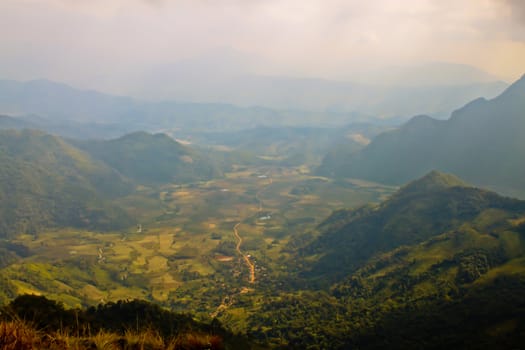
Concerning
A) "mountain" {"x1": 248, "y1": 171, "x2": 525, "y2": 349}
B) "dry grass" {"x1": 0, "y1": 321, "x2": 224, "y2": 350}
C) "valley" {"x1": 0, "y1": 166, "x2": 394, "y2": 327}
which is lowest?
"valley" {"x1": 0, "y1": 166, "x2": 394, "y2": 327}

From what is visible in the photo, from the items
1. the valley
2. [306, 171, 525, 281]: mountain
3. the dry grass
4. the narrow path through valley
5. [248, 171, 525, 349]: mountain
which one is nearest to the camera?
the dry grass

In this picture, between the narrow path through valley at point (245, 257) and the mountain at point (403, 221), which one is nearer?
the mountain at point (403, 221)

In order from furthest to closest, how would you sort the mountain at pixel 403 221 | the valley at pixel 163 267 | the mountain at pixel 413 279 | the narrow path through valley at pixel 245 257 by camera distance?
1. the narrow path through valley at pixel 245 257
2. the mountain at pixel 403 221
3. the valley at pixel 163 267
4. the mountain at pixel 413 279

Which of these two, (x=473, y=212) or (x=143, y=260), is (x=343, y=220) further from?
(x=143, y=260)

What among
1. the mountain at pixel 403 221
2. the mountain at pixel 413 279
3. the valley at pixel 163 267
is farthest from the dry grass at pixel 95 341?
the mountain at pixel 403 221

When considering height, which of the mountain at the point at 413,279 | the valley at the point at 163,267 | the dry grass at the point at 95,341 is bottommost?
the valley at the point at 163,267

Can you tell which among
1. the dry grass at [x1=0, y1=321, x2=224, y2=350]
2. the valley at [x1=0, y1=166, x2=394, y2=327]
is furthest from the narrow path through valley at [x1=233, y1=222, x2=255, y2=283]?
the dry grass at [x1=0, y1=321, x2=224, y2=350]

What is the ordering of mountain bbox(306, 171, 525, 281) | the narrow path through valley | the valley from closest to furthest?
1. the valley
2. mountain bbox(306, 171, 525, 281)
3. the narrow path through valley

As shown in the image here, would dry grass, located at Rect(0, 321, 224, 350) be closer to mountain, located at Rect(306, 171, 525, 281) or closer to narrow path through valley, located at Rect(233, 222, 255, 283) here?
mountain, located at Rect(306, 171, 525, 281)

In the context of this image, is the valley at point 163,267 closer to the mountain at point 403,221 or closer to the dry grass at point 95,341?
the mountain at point 403,221
